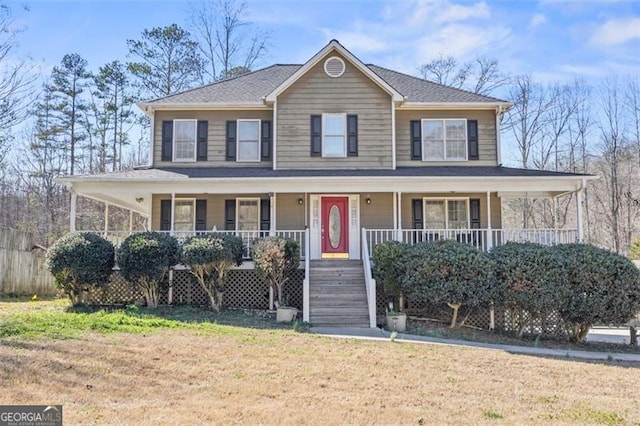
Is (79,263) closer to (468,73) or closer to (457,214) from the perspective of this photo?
(457,214)

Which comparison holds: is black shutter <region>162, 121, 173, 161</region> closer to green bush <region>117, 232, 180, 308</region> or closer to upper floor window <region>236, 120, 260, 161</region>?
upper floor window <region>236, 120, 260, 161</region>

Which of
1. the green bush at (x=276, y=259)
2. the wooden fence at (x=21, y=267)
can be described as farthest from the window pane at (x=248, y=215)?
the wooden fence at (x=21, y=267)

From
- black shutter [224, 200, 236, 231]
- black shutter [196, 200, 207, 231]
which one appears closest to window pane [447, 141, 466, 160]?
A: black shutter [224, 200, 236, 231]

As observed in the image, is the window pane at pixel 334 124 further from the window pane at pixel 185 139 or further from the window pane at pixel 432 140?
the window pane at pixel 185 139

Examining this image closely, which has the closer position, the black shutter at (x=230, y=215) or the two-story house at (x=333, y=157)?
the two-story house at (x=333, y=157)

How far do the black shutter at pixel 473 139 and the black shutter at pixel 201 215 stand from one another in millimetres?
9088

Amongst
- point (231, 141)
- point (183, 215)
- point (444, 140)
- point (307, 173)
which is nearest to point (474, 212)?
point (444, 140)

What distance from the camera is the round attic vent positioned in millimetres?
16047

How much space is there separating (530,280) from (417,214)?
5.18 metres

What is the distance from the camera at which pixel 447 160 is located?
16.5 metres

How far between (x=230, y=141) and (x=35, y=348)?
10130 millimetres

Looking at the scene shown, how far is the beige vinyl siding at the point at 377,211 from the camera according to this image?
15.7 m

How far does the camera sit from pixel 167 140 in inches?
653

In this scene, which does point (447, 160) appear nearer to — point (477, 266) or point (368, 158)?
point (368, 158)
